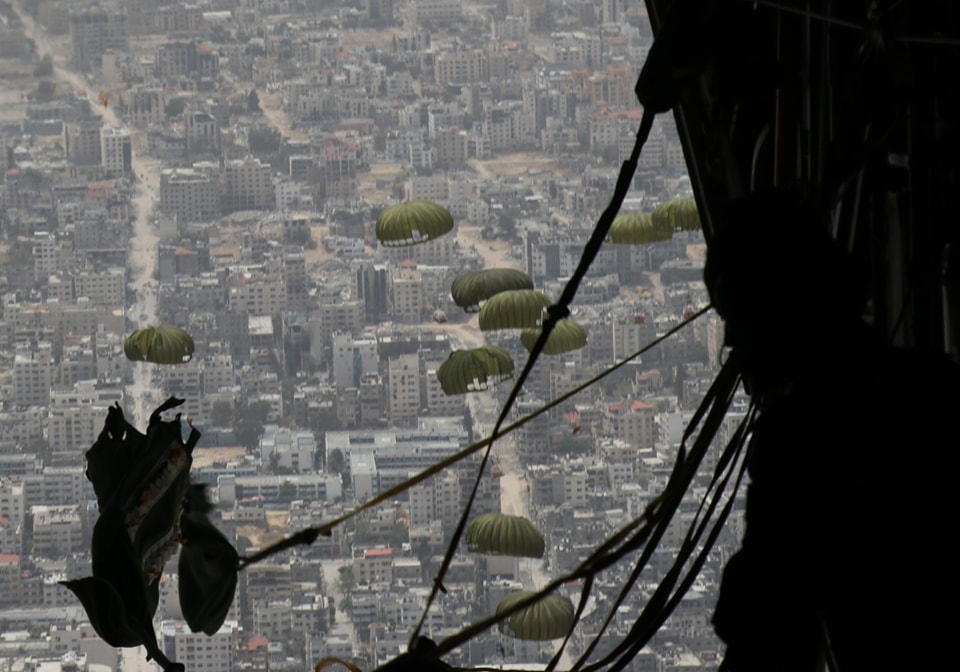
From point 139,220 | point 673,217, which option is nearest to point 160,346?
point 673,217

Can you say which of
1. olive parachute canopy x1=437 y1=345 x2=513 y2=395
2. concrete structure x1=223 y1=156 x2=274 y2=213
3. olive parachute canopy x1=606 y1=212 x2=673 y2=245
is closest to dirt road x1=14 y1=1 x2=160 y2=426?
concrete structure x1=223 y1=156 x2=274 y2=213

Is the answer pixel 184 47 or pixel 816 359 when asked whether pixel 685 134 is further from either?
pixel 184 47

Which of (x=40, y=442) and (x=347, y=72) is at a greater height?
(x=347, y=72)

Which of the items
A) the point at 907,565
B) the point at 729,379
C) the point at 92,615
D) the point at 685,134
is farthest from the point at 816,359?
the point at 92,615

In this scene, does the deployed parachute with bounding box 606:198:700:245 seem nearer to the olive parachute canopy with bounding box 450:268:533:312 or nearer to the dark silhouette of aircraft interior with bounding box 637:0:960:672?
the olive parachute canopy with bounding box 450:268:533:312

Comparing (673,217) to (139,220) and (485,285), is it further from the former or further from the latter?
→ (139,220)

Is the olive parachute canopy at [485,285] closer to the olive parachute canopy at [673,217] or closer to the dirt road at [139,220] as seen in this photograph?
the olive parachute canopy at [673,217]
